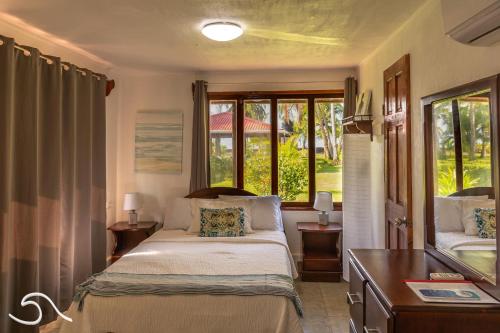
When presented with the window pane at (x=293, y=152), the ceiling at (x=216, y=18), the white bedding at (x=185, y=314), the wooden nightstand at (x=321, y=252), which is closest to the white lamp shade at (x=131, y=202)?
the ceiling at (x=216, y=18)

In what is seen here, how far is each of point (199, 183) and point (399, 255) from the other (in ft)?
8.88

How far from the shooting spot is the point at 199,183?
423 centimetres

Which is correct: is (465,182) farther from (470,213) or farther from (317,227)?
(317,227)

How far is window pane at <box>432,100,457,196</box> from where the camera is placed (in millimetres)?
1801

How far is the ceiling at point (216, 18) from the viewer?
2.39m

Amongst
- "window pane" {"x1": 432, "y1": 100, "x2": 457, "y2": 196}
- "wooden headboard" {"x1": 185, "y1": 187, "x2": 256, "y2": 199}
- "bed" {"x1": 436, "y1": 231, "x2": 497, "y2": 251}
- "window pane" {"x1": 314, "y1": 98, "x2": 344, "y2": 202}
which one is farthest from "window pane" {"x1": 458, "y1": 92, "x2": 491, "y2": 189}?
"wooden headboard" {"x1": 185, "y1": 187, "x2": 256, "y2": 199}

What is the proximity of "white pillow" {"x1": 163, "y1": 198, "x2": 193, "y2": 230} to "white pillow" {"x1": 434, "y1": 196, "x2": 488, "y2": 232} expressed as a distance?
101 inches

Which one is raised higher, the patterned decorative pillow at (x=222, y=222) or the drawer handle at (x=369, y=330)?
the patterned decorative pillow at (x=222, y=222)

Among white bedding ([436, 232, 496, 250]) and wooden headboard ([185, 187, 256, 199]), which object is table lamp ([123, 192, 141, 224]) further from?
white bedding ([436, 232, 496, 250])

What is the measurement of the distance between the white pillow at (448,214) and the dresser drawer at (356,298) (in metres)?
0.51

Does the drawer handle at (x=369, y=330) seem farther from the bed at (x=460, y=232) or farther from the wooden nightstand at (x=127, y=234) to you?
the wooden nightstand at (x=127, y=234)

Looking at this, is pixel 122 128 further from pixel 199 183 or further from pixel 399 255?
pixel 399 255

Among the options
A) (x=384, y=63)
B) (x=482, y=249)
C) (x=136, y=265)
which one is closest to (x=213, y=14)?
(x=384, y=63)

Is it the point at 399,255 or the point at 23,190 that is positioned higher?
the point at 23,190
